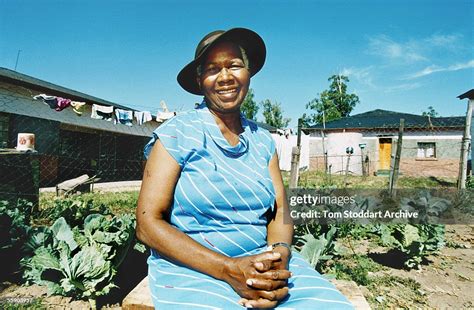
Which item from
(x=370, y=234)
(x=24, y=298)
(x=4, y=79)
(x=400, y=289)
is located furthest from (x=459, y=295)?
(x=4, y=79)

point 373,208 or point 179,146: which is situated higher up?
point 179,146

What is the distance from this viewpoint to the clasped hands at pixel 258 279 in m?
1.20

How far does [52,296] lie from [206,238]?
235cm

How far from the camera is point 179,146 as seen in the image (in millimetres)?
1462

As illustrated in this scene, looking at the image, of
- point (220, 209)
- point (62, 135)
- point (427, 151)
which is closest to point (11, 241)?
point (220, 209)

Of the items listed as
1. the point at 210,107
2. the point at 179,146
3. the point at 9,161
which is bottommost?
the point at 9,161

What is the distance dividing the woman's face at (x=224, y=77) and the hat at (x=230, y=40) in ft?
0.14

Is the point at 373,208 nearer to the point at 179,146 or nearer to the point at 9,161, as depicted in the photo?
the point at 179,146

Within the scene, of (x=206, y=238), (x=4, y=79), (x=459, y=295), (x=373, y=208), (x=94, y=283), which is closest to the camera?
(x=206, y=238)

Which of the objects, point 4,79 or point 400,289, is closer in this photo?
point 400,289

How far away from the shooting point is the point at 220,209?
1452 millimetres

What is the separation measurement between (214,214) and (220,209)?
0.12 feet

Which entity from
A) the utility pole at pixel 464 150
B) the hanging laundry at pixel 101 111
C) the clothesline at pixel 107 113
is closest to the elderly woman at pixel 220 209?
the utility pole at pixel 464 150

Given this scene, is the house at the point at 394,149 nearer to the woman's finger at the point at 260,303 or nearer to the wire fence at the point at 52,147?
the wire fence at the point at 52,147
